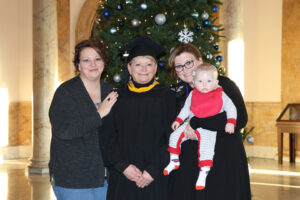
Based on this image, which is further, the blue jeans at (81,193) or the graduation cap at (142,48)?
the blue jeans at (81,193)

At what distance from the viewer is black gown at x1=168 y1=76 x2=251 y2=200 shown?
123 inches

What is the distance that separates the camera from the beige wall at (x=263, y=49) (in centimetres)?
1144

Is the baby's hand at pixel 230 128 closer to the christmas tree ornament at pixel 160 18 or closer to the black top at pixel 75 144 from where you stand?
the black top at pixel 75 144

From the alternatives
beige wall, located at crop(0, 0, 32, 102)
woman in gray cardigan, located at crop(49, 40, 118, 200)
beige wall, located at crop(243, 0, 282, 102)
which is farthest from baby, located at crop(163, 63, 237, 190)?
beige wall, located at crop(0, 0, 32, 102)

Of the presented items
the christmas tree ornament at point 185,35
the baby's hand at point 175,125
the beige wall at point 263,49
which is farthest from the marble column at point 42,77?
the baby's hand at point 175,125

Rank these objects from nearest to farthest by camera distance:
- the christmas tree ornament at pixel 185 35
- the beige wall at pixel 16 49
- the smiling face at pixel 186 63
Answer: the smiling face at pixel 186 63 < the christmas tree ornament at pixel 185 35 < the beige wall at pixel 16 49

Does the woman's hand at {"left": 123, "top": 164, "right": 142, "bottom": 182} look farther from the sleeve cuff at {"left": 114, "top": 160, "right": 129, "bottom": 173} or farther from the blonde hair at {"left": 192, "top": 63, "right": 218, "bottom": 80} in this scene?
the blonde hair at {"left": 192, "top": 63, "right": 218, "bottom": 80}

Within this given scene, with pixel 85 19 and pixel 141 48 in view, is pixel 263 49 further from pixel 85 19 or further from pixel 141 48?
pixel 141 48

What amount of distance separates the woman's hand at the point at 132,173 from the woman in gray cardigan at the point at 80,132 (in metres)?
0.37

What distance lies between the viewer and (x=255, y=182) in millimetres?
8156

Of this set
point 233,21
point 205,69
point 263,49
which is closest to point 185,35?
point 205,69

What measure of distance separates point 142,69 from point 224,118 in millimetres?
762

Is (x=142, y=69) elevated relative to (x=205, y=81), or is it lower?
elevated

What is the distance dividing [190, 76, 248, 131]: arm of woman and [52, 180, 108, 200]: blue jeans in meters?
1.10
